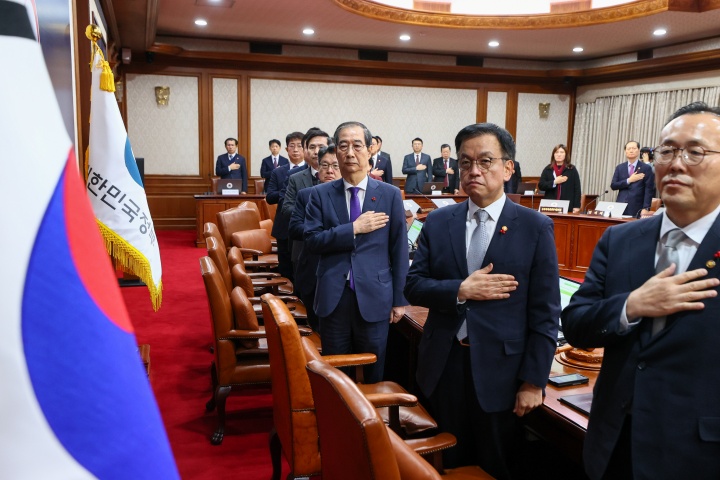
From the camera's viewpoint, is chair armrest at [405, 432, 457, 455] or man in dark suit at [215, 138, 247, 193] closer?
chair armrest at [405, 432, 457, 455]

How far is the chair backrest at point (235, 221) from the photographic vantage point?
5217 mm

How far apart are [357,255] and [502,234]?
0.91 meters

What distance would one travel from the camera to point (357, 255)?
103 inches

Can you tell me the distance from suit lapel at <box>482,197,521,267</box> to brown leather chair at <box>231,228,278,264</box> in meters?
3.31

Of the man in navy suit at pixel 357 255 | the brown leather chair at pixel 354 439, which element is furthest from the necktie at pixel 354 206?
the brown leather chair at pixel 354 439

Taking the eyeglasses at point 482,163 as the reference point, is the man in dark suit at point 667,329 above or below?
below

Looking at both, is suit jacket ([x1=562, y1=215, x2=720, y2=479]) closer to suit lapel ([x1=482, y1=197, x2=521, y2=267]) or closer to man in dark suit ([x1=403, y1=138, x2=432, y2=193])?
suit lapel ([x1=482, y1=197, x2=521, y2=267])

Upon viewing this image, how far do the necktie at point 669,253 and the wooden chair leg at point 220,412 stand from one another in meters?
2.18

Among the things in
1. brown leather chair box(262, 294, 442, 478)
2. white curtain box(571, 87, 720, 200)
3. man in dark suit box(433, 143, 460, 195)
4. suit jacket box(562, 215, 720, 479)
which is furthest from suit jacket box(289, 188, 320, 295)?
white curtain box(571, 87, 720, 200)

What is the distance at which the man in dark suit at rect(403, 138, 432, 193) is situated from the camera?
34.3ft

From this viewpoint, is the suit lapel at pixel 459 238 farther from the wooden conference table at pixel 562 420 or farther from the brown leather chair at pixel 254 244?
the brown leather chair at pixel 254 244

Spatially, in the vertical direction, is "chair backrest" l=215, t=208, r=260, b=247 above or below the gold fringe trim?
below

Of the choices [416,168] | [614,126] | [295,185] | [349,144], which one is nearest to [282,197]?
[295,185]

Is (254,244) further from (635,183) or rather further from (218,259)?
(635,183)
